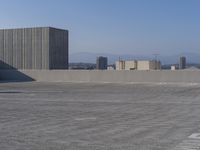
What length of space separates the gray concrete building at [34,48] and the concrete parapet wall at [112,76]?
500 inches

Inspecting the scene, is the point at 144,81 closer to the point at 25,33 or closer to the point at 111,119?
the point at 25,33

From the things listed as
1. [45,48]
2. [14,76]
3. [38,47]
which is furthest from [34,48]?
[14,76]

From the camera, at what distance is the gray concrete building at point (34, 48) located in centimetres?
7444

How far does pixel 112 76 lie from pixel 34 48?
78.7 feet

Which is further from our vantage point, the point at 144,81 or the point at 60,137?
the point at 144,81

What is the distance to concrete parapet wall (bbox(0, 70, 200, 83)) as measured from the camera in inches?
2044

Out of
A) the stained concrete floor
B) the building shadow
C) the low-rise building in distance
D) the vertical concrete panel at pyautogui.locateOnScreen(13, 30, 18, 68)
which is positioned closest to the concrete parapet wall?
the building shadow

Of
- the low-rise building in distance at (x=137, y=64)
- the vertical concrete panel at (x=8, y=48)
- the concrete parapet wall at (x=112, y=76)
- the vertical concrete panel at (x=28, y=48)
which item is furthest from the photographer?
the low-rise building in distance at (x=137, y=64)

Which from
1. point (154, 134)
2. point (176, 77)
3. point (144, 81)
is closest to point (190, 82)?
point (176, 77)

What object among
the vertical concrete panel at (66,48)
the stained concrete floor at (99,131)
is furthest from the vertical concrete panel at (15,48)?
the stained concrete floor at (99,131)

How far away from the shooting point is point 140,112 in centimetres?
1869

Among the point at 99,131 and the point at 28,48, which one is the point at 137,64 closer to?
the point at 28,48

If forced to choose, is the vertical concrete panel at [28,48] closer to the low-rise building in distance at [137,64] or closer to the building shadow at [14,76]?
the building shadow at [14,76]

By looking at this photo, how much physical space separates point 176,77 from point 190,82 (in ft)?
5.32
